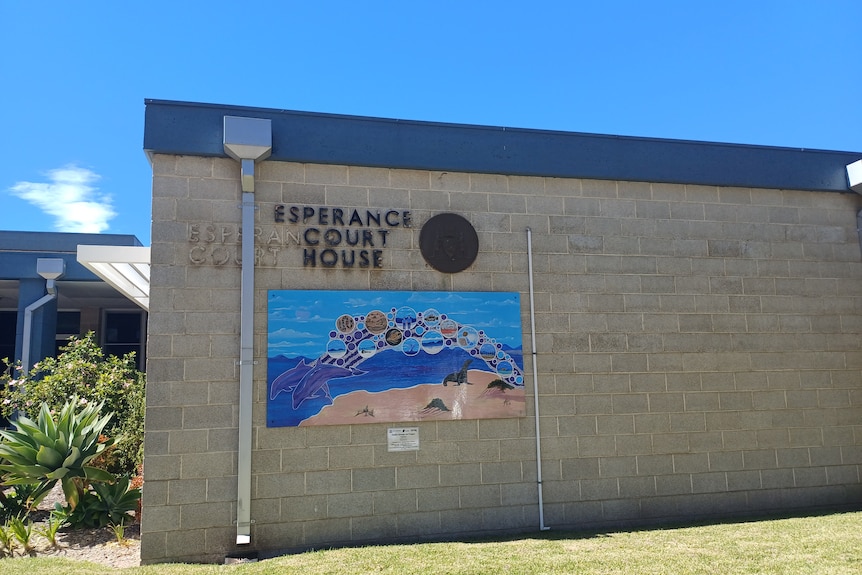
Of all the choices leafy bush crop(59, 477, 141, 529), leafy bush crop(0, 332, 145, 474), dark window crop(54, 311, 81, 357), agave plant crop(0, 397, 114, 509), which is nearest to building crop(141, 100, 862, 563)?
leafy bush crop(59, 477, 141, 529)

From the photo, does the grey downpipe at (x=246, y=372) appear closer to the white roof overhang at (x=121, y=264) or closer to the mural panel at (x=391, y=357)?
the mural panel at (x=391, y=357)

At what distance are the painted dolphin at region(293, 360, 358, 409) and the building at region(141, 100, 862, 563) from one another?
0.02 m

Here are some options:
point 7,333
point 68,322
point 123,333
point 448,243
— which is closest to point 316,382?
point 448,243

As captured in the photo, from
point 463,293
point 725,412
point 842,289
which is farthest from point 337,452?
point 842,289

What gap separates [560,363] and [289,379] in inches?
129

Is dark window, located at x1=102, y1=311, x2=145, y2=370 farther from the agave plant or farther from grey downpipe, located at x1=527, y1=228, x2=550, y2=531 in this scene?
grey downpipe, located at x1=527, y1=228, x2=550, y2=531

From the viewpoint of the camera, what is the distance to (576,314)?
27.6ft

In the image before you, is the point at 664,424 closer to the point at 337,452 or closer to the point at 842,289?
the point at 842,289

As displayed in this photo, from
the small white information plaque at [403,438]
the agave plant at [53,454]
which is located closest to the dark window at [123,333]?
the agave plant at [53,454]

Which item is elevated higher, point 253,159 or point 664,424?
point 253,159

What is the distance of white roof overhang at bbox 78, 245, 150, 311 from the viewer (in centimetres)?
822

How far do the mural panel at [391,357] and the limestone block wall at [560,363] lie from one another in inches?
6.1

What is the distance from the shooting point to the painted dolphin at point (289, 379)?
24.1 feet

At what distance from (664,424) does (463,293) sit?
3.10 m
